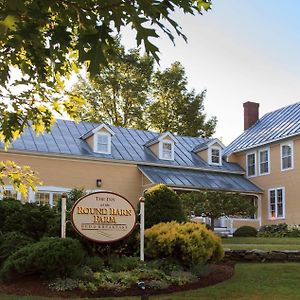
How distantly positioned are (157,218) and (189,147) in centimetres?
2093

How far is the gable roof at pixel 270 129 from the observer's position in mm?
29345

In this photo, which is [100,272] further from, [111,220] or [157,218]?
[157,218]

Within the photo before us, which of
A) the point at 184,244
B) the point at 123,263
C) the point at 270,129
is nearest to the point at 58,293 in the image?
the point at 123,263

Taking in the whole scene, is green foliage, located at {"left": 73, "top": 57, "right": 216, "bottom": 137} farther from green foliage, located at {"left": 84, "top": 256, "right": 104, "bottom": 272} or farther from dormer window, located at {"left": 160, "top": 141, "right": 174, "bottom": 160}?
green foliage, located at {"left": 84, "top": 256, "right": 104, "bottom": 272}

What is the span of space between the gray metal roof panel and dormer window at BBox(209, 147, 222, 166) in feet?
2.56

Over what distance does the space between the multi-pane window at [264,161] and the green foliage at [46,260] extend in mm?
22543

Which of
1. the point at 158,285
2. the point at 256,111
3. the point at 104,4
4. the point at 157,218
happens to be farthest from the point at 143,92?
the point at 104,4

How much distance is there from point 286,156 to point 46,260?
22.2 metres

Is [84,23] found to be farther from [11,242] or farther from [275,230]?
[275,230]

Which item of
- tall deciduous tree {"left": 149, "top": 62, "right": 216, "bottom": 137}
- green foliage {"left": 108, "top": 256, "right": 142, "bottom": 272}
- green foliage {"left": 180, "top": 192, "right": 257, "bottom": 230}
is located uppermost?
tall deciduous tree {"left": 149, "top": 62, "right": 216, "bottom": 137}

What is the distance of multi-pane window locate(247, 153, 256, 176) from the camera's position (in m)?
A: 32.0

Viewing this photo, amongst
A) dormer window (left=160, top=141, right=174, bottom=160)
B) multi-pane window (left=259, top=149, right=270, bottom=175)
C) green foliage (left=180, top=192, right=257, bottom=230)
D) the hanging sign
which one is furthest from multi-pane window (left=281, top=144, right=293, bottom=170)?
the hanging sign

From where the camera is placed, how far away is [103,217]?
10.9 metres

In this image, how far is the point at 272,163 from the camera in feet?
99.5
